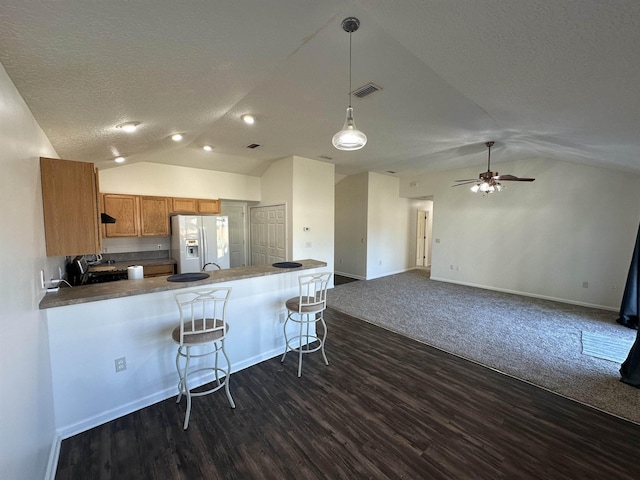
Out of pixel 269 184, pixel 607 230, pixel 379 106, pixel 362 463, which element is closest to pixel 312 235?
pixel 269 184

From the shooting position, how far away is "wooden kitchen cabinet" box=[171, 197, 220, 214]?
528cm

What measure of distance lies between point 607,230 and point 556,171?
143 centimetres

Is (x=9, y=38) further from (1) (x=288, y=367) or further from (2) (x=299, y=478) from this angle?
(1) (x=288, y=367)

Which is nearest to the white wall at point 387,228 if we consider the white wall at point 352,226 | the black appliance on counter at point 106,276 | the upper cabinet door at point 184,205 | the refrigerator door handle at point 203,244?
the white wall at point 352,226

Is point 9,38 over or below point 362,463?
over

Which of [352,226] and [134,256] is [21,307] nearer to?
[134,256]

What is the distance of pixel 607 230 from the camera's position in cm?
480

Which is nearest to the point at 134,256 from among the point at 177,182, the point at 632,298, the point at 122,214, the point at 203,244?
the point at 122,214

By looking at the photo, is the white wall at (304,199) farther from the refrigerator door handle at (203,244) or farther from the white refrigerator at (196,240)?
the refrigerator door handle at (203,244)

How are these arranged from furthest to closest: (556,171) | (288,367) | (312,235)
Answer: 1. (312,235)
2. (556,171)
3. (288,367)

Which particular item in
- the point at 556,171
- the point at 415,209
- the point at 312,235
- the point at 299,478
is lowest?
the point at 299,478

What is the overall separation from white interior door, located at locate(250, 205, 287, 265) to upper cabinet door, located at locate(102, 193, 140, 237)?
2541mm

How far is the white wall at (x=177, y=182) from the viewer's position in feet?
15.6

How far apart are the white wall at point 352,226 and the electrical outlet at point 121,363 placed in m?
5.83
